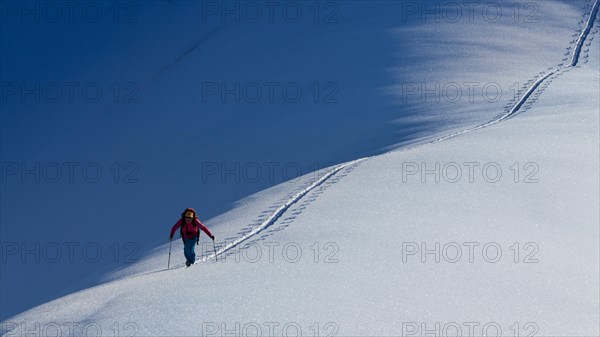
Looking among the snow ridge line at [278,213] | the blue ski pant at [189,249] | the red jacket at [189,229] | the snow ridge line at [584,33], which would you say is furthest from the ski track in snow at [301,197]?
the snow ridge line at [584,33]

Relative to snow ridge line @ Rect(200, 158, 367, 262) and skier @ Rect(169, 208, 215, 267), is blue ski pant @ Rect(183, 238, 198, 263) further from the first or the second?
snow ridge line @ Rect(200, 158, 367, 262)

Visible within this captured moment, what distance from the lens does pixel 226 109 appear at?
25188 millimetres

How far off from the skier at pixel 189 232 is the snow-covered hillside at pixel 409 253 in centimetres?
17

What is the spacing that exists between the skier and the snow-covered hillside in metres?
0.17

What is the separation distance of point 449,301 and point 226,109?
51.2ft

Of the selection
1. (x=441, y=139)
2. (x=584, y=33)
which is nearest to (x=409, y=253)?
(x=441, y=139)

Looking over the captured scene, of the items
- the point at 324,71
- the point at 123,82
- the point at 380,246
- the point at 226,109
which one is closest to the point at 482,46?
the point at 324,71

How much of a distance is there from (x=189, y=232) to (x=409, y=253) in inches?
104

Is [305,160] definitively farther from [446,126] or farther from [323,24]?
[323,24]

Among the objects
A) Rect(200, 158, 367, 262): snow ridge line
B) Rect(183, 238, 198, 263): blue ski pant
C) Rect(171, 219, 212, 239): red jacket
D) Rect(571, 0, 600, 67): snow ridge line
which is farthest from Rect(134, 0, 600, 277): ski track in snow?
Rect(571, 0, 600, 67): snow ridge line

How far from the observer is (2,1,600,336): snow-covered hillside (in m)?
9.72

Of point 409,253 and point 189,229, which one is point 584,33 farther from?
point 189,229

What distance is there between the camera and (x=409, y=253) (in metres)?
11.4

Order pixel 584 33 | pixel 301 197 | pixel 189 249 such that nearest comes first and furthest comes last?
pixel 189 249
pixel 301 197
pixel 584 33
